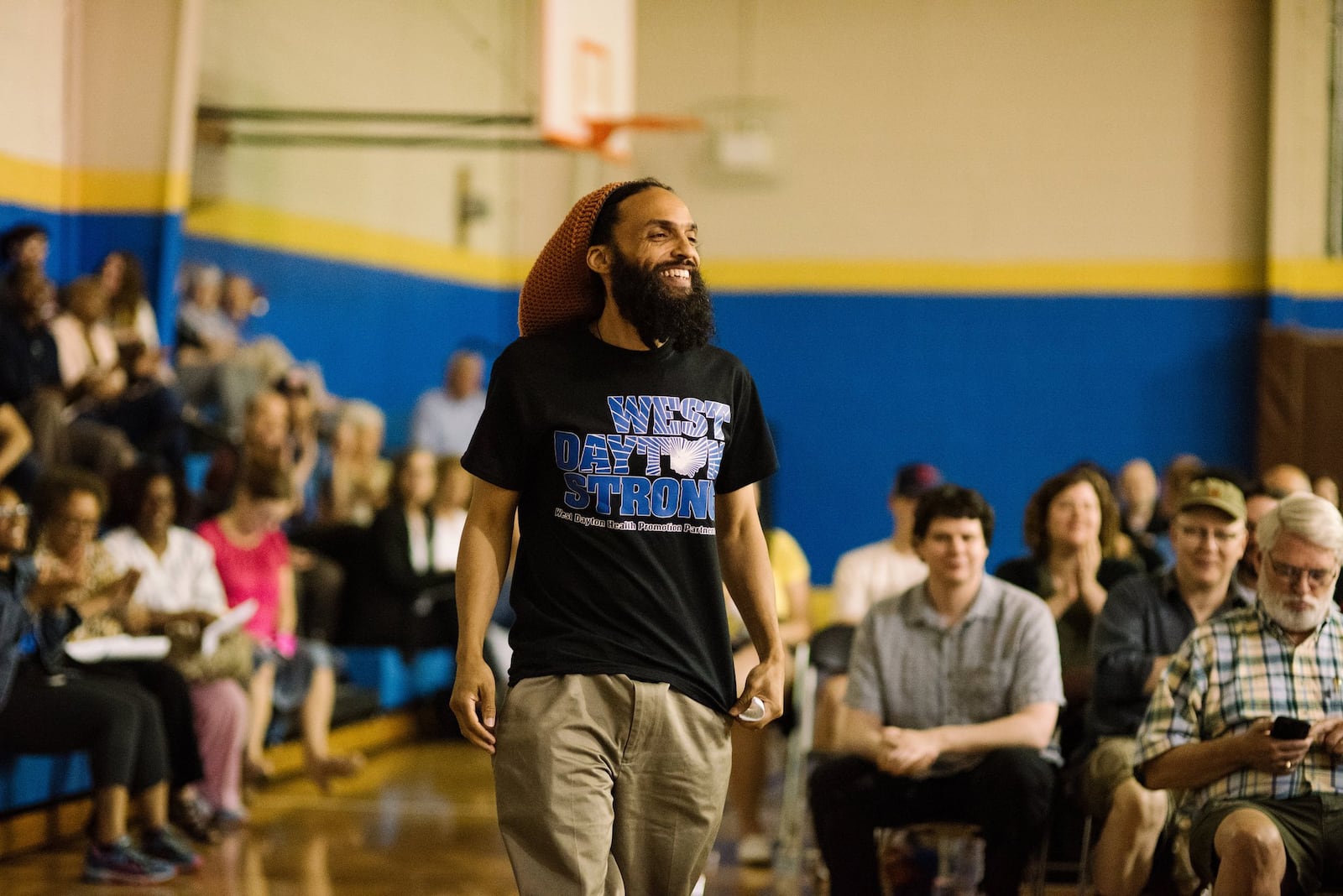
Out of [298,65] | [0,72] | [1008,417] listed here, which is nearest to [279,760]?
[0,72]

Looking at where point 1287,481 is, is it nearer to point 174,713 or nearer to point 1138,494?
point 1138,494

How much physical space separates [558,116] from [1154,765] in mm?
5758

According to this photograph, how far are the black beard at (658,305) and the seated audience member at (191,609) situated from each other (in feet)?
11.5

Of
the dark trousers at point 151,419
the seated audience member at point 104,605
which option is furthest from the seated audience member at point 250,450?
the seated audience member at point 104,605

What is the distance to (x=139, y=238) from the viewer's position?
292 inches

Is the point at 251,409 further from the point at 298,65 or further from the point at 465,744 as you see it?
the point at 298,65

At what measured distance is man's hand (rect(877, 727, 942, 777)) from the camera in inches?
148

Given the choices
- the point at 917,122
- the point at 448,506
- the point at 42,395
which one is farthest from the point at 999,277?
the point at 42,395

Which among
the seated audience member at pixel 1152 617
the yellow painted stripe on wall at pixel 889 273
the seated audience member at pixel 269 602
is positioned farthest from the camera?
the yellow painted stripe on wall at pixel 889 273

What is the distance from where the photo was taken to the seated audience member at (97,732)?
4.79 meters

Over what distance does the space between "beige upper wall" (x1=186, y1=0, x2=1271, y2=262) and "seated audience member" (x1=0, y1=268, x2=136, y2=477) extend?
11.5 feet

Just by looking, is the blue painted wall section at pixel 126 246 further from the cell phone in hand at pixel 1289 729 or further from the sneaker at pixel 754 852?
the cell phone in hand at pixel 1289 729

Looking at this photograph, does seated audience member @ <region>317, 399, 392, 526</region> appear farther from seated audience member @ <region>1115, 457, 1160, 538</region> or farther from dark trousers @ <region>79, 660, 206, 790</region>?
seated audience member @ <region>1115, 457, 1160, 538</region>

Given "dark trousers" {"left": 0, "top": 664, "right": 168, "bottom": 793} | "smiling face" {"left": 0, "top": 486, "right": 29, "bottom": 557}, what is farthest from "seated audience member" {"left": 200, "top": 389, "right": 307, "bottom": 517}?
"smiling face" {"left": 0, "top": 486, "right": 29, "bottom": 557}
